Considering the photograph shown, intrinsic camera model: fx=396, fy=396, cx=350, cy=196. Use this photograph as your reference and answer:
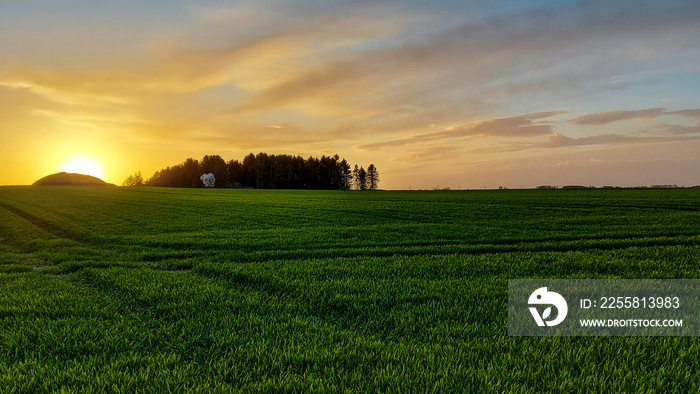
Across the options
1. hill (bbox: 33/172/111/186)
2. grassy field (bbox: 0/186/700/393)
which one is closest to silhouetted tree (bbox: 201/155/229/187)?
hill (bbox: 33/172/111/186)

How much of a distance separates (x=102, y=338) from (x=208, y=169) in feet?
527

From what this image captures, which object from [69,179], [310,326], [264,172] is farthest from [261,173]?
[310,326]

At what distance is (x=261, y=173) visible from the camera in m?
145

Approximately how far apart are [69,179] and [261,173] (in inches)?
2673

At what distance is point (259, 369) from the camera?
4.92m

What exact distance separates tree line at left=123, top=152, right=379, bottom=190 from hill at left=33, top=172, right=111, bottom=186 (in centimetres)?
2635

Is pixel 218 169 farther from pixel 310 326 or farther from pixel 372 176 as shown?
pixel 310 326

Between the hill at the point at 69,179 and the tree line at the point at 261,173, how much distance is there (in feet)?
86.5

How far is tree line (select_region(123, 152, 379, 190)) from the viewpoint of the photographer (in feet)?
478

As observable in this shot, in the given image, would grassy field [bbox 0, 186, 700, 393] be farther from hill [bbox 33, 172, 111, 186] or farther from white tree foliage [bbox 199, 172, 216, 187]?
hill [bbox 33, 172, 111, 186]

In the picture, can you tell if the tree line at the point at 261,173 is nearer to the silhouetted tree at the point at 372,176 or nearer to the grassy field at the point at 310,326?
the silhouetted tree at the point at 372,176

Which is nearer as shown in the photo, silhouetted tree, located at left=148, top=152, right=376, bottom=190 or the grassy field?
the grassy field

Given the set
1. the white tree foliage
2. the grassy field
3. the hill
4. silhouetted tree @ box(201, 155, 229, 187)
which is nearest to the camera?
the grassy field

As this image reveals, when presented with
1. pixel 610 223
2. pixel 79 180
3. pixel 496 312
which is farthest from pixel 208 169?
pixel 496 312
